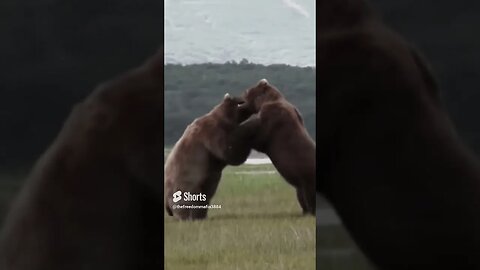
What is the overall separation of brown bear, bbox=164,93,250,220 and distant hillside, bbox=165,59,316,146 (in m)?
0.06

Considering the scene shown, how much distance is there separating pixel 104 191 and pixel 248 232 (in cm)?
86

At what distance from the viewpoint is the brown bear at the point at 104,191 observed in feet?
13.9

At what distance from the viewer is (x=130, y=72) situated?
4.25 m

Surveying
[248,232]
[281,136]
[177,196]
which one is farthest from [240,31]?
[248,232]

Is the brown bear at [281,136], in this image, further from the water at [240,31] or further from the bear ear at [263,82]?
the water at [240,31]

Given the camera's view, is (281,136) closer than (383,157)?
No

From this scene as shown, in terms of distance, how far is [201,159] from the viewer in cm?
434

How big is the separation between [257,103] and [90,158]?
1.01 metres

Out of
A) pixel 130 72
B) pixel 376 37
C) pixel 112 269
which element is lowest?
pixel 112 269

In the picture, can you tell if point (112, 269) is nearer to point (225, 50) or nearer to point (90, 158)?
point (90, 158)

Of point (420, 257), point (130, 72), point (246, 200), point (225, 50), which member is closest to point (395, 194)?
point (420, 257)

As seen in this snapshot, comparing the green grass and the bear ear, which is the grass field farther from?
the bear ear

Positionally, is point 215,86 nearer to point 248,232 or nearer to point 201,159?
point 201,159

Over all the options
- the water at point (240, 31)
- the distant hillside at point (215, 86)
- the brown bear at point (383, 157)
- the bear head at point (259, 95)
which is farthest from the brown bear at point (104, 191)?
the brown bear at point (383, 157)
